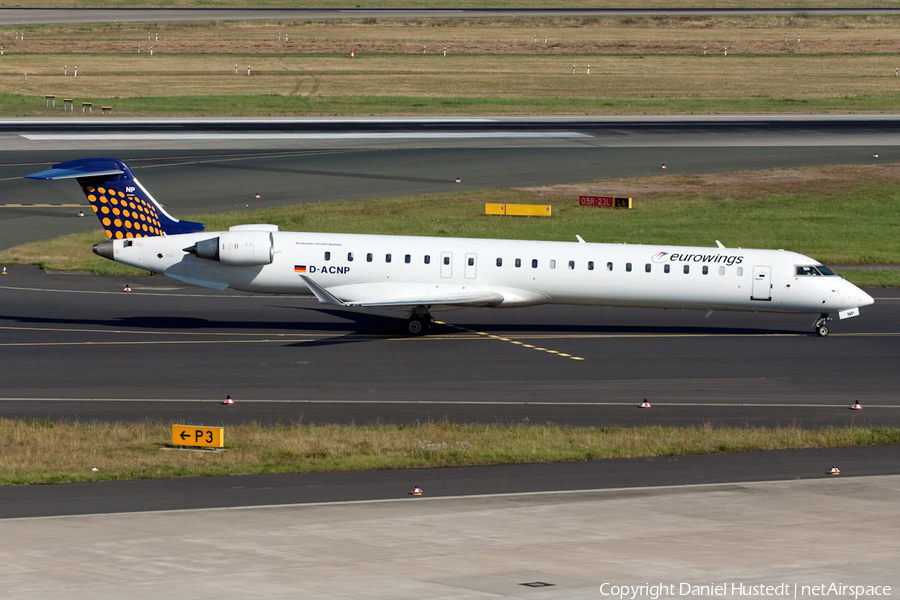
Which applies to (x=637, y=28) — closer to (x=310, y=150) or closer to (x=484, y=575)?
(x=310, y=150)

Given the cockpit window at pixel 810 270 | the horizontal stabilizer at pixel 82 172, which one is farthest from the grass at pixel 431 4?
the cockpit window at pixel 810 270

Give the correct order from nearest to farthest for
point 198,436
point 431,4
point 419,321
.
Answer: point 198,436, point 419,321, point 431,4

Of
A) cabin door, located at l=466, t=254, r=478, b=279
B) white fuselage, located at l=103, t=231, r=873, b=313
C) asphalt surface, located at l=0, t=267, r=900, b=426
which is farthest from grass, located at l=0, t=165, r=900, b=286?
cabin door, located at l=466, t=254, r=478, b=279

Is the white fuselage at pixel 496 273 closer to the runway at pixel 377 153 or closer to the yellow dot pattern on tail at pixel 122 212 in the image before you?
the yellow dot pattern on tail at pixel 122 212

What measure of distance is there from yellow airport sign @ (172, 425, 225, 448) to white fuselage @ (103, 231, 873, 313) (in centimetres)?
1317

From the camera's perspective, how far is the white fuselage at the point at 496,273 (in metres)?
39.2

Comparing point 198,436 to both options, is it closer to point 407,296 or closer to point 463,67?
point 407,296

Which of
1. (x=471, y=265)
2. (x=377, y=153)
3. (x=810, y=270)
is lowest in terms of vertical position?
(x=471, y=265)

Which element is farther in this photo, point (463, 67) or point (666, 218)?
point (463, 67)

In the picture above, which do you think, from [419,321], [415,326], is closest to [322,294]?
[415,326]

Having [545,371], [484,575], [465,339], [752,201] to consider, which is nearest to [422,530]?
[484,575]

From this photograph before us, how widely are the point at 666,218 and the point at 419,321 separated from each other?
75.8 ft

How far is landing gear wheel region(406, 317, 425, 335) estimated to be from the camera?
130 feet

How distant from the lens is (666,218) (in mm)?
59031
